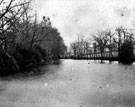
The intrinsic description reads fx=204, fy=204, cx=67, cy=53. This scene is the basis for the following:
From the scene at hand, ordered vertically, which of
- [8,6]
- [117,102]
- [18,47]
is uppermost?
[8,6]

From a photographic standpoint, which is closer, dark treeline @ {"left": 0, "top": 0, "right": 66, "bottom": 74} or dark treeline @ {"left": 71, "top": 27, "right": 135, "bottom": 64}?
dark treeline @ {"left": 0, "top": 0, "right": 66, "bottom": 74}

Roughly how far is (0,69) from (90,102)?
2316cm

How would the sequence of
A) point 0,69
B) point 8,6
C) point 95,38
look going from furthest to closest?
point 95,38 → point 0,69 → point 8,6

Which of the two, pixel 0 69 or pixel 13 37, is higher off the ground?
pixel 13 37

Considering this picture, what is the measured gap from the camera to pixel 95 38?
99.2 metres

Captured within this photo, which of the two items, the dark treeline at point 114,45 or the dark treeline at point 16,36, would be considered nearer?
the dark treeline at point 16,36

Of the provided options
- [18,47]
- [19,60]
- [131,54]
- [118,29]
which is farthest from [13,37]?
[118,29]

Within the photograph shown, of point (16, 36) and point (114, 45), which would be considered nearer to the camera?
point (16, 36)

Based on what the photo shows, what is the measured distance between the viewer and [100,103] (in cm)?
800

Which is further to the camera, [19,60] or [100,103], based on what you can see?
[19,60]

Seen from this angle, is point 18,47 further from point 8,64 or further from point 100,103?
point 100,103

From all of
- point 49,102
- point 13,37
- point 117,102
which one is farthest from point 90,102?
point 13,37

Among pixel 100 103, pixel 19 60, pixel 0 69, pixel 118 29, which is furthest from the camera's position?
pixel 118 29

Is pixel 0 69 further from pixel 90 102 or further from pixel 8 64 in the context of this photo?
pixel 90 102
